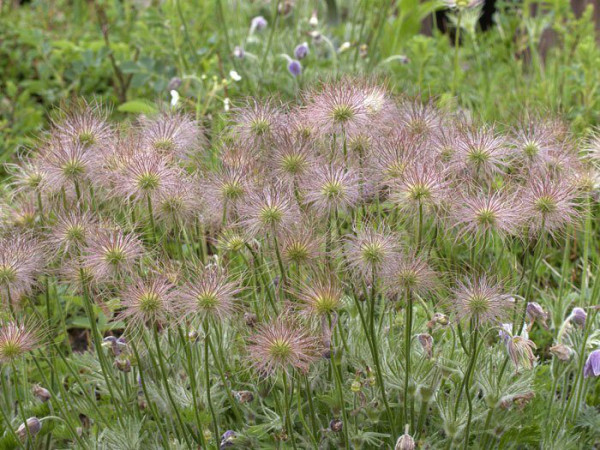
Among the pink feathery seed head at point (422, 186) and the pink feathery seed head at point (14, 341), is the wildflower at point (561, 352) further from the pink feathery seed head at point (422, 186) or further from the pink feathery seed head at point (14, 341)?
the pink feathery seed head at point (14, 341)

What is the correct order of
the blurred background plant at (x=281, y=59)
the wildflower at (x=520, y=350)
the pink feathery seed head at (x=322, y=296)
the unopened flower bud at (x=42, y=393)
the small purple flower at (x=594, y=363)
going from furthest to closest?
1. the blurred background plant at (x=281, y=59)
2. the unopened flower bud at (x=42, y=393)
3. the small purple flower at (x=594, y=363)
4. the wildflower at (x=520, y=350)
5. the pink feathery seed head at (x=322, y=296)

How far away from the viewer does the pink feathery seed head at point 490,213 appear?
1.75 meters

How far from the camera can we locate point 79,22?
23.0ft

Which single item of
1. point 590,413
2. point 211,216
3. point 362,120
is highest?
point 362,120

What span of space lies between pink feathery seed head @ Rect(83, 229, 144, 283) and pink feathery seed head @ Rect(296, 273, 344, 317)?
1.28 feet

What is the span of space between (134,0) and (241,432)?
4.74 meters

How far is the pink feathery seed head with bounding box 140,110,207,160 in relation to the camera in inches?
Result: 83.1

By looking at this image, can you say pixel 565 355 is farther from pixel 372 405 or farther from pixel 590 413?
pixel 372 405

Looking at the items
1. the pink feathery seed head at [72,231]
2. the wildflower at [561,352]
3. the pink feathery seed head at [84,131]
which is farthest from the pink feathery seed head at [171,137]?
the wildflower at [561,352]

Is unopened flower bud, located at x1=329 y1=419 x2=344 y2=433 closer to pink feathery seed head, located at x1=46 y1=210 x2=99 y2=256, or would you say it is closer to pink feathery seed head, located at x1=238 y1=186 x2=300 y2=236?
pink feathery seed head, located at x1=238 y1=186 x2=300 y2=236

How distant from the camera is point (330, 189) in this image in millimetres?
1842

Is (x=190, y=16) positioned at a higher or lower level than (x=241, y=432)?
higher

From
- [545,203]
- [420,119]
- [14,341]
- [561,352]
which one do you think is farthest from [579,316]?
[14,341]

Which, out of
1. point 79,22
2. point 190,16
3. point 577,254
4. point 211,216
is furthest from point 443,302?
point 79,22
